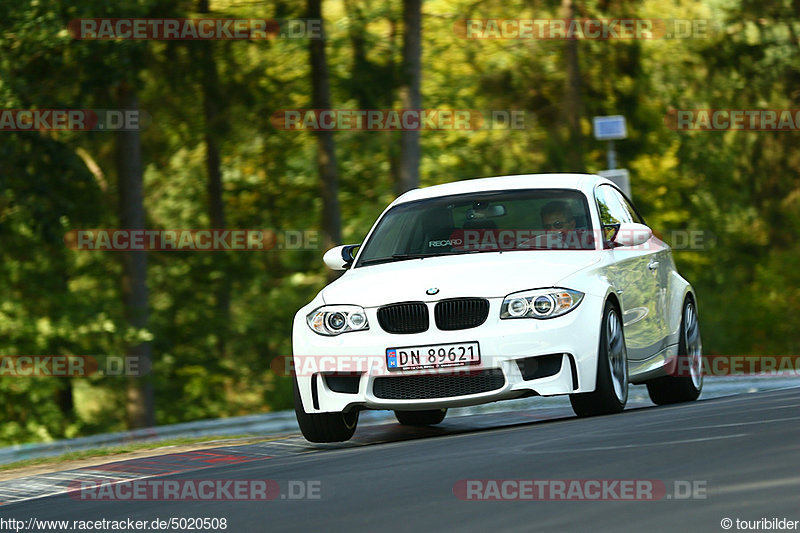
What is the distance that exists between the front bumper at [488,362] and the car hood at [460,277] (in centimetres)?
12

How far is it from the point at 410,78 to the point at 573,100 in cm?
1251

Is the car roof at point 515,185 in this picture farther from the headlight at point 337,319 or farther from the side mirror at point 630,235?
the headlight at point 337,319

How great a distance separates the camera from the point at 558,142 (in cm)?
3506

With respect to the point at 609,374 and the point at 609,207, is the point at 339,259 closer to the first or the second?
the point at 609,207

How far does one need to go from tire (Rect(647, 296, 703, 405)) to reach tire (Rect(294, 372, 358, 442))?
117 inches

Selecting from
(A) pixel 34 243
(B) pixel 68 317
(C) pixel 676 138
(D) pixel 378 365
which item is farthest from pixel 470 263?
(C) pixel 676 138

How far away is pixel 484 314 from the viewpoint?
9.11 meters

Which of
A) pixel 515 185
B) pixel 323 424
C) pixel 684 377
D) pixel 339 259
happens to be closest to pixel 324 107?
pixel 684 377

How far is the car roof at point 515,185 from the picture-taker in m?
10.7

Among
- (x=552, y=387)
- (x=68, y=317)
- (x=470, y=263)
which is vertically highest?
(x=470, y=263)

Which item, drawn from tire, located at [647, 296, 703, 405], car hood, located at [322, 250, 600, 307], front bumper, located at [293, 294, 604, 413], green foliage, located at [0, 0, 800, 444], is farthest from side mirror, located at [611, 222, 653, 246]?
green foliage, located at [0, 0, 800, 444]

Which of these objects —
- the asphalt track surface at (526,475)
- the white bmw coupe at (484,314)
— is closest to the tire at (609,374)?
the white bmw coupe at (484,314)

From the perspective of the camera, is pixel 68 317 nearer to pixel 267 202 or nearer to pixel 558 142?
pixel 267 202

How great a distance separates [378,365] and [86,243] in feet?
73.8
